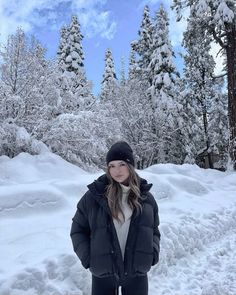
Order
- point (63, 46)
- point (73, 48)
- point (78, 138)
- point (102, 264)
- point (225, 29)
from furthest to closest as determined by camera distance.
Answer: point (63, 46), point (73, 48), point (225, 29), point (78, 138), point (102, 264)

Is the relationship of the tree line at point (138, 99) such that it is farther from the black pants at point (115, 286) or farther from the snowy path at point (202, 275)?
the black pants at point (115, 286)

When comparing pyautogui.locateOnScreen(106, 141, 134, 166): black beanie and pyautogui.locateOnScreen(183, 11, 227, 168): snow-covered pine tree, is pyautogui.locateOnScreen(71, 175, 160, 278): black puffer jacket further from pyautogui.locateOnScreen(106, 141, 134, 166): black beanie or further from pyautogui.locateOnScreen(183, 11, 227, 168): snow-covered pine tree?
pyautogui.locateOnScreen(183, 11, 227, 168): snow-covered pine tree

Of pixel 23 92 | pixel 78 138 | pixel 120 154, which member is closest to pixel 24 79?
pixel 23 92

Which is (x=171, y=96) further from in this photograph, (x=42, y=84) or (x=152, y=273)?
(x=152, y=273)

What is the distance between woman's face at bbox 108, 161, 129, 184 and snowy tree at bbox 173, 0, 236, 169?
14.7m

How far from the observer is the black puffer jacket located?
3215mm

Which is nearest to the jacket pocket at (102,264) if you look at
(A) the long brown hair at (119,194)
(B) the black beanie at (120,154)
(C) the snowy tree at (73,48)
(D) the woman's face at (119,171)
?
(A) the long brown hair at (119,194)

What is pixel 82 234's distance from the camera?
11.0ft

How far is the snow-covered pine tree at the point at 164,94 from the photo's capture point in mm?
29312

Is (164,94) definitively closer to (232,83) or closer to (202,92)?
(202,92)

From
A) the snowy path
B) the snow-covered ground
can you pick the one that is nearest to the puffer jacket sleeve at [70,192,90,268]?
the snow-covered ground

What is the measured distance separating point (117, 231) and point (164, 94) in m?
26.7

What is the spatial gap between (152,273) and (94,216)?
311 centimetres

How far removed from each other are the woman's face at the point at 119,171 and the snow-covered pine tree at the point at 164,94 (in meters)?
25.8
